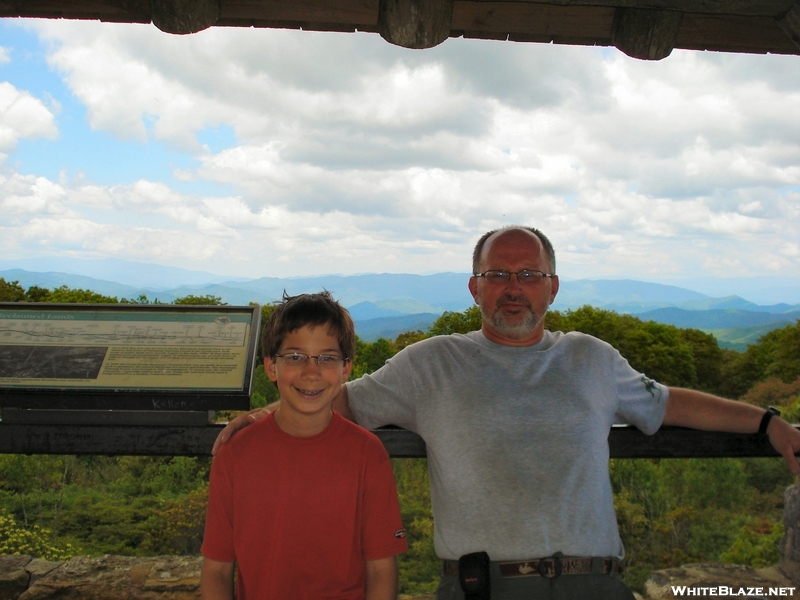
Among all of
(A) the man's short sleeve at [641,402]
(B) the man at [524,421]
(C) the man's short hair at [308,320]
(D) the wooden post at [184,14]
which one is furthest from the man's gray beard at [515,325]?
(D) the wooden post at [184,14]

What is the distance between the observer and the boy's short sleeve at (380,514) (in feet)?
5.85

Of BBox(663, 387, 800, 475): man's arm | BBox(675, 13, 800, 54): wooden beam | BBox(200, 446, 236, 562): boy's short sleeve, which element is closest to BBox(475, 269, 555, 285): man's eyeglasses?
BBox(663, 387, 800, 475): man's arm

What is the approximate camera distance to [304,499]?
69.8 inches

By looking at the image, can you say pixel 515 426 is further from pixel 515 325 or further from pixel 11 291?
pixel 11 291

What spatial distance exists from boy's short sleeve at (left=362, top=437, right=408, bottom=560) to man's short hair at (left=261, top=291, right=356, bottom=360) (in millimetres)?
323

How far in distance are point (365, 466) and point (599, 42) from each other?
1.80 m

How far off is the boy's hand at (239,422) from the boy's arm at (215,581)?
0.32 metres

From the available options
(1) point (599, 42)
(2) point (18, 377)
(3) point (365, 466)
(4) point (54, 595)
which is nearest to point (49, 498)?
(4) point (54, 595)

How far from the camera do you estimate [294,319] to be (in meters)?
1.85

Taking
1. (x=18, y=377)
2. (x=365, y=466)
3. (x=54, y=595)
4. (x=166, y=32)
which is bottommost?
(x=54, y=595)

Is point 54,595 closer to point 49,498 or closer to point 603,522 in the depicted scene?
point 49,498

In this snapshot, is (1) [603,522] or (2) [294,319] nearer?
(2) [294,319]

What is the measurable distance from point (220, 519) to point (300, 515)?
0.71 feet

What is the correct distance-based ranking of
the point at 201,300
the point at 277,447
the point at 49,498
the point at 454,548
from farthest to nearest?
the point at 201,300
the point at 49,498
the point at 454,548
the point at 277,447
